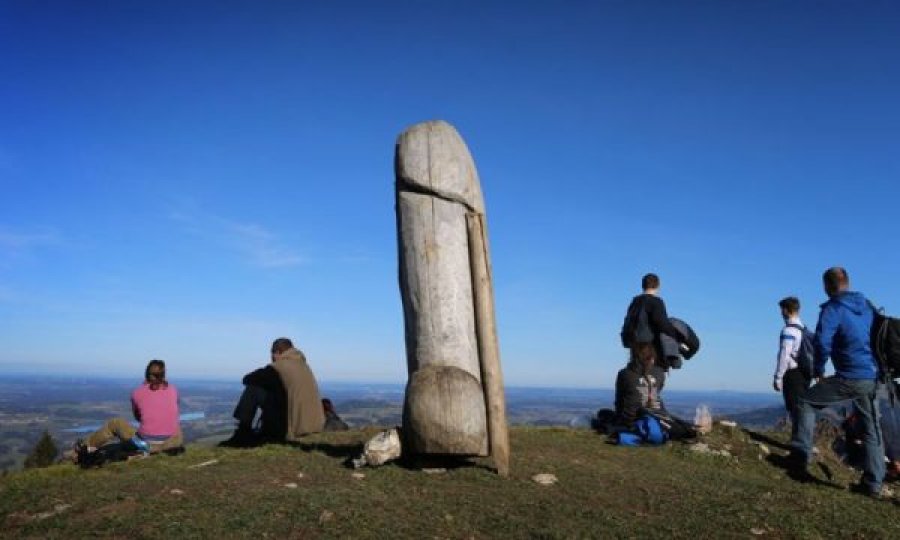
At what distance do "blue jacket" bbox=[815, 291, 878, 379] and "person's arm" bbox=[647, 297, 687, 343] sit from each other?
10.9 feet

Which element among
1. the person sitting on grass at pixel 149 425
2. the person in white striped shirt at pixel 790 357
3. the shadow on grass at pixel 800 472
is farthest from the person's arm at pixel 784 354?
the person sitting on grass at pixel 149 425

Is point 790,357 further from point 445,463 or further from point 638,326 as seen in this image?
point 445,463

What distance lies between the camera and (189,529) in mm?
6301

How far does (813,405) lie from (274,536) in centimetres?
740

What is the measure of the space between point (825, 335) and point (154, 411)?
10230 millimetres

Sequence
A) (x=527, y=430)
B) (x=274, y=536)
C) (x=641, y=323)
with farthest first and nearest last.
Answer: (x=527, y=430), (x=641, y=323), (x=274, y=536)

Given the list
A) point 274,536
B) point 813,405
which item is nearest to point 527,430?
point 813,405

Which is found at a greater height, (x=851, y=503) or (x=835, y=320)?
(x=835, y=320)

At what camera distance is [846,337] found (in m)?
8.80

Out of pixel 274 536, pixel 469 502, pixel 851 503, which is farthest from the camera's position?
pixel 851 503

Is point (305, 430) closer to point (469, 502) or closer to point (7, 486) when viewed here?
point (7, 486)

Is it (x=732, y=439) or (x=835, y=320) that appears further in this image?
(x=732, y=439)

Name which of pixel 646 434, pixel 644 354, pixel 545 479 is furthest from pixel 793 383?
pixel 545 479

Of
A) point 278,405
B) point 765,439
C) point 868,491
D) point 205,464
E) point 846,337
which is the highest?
point 846,337
